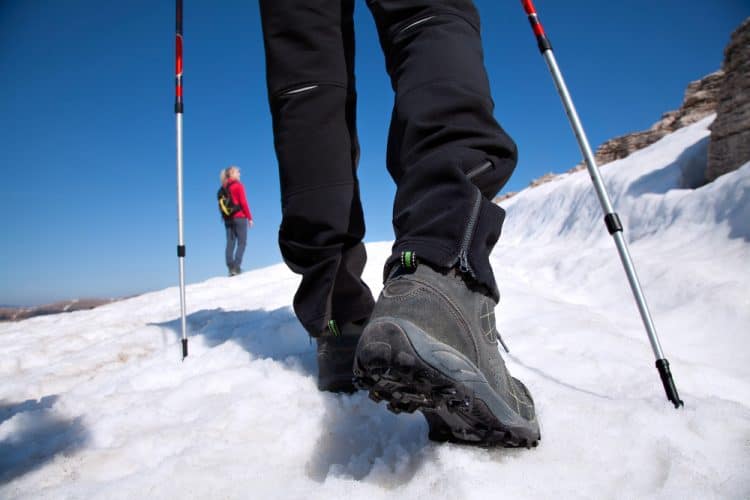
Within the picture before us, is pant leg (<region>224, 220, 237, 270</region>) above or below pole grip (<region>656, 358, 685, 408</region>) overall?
below

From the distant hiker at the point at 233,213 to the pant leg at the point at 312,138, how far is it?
22.8 ft

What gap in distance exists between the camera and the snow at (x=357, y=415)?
696 millimetres

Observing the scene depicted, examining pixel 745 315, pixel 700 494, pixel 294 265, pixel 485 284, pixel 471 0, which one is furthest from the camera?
pixel 745 315

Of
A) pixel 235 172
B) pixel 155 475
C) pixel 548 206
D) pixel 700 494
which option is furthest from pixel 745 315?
pixel 235 172

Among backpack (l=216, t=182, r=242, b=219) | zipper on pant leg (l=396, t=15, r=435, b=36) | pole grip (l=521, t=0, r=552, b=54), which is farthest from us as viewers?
backpack (l=216, t=182, r=242, b=219)

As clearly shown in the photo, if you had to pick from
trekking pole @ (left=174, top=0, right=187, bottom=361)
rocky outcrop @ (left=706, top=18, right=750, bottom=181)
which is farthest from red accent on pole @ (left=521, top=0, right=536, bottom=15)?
rocky outcrop @ (left=706, top=18, right=750, bottom=181)

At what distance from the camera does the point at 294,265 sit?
126 cm

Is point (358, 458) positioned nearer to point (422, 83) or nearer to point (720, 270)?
point (422, 83)

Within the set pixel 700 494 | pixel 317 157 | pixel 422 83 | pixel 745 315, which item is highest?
pixel 422 83

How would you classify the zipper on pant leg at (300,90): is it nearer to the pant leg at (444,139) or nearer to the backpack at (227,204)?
the pant leg at (444,139)

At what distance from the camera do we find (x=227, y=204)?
25.1 ft

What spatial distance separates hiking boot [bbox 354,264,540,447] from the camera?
2.03 ft

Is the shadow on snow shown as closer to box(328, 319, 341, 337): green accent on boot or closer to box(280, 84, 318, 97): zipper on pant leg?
box(328, 319, 341, 337): green accent on boot

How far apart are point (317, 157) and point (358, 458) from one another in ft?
2.73
